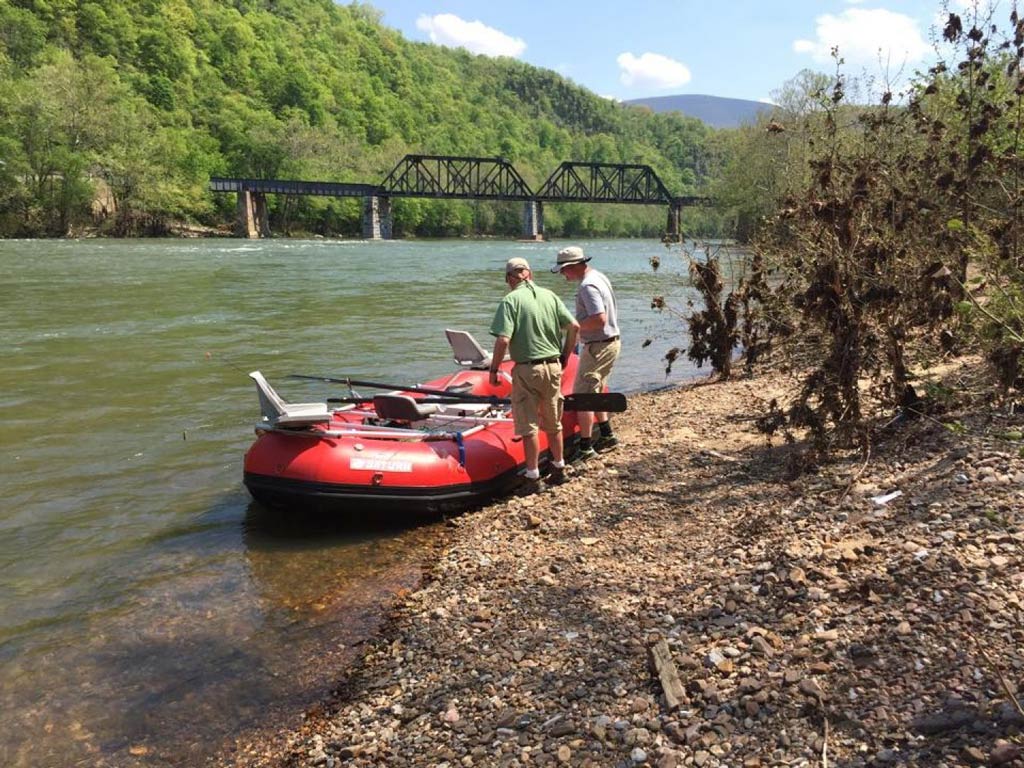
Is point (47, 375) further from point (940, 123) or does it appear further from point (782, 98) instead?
point (782, 98)

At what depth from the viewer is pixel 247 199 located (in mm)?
77938

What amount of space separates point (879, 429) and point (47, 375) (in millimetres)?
11406

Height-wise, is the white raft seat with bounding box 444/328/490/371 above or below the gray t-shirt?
below

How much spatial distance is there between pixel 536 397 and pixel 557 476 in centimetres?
74

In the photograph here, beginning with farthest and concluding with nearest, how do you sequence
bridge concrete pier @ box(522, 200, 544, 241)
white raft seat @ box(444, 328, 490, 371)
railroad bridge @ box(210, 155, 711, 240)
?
1. bridge concrete pier @ box(522, 200, 544, 241)
2. railroad bridge @ box(210, 155, 711, 240)
3. white raft seat @ box(444, 328, 490, 371)

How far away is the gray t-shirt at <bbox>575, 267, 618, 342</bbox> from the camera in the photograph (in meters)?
6.72

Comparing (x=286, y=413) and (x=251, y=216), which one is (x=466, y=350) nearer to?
(x=286, y=413)

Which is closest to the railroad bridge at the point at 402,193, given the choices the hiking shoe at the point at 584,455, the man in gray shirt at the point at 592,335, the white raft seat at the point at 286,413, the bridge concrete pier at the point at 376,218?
the bridge concrete pier at the point at 376,218

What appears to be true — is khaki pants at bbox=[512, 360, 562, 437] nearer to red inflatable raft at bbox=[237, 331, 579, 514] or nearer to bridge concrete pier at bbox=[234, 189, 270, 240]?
red inflatable raft at bbox=[237, 331, 579, 514]

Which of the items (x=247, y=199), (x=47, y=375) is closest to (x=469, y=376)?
(x=47, y=375)

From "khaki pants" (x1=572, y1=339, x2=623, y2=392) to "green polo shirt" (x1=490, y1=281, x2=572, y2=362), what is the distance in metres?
0.90

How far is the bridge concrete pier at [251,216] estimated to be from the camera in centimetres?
7812

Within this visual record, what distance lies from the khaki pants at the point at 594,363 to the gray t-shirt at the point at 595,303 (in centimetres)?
10

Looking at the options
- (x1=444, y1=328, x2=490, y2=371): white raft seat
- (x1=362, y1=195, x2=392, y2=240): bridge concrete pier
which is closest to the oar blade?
(x1=444, y1=328, x2=490, y2=371): white raft seat
